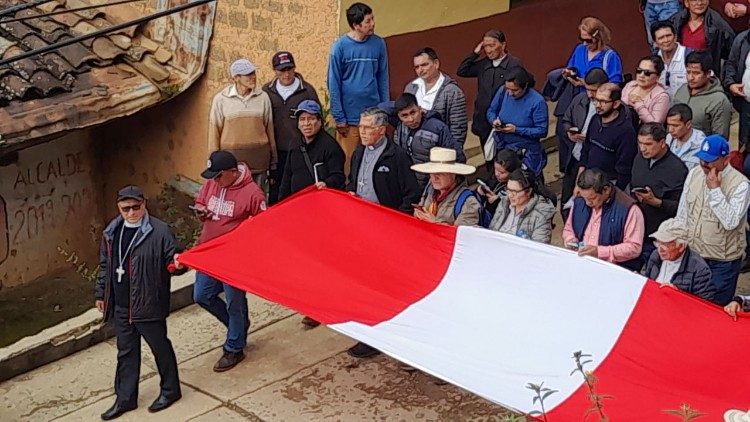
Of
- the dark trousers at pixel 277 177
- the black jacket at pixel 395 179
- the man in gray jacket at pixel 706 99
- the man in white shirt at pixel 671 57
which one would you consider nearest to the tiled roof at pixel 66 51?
the dark trousers at pixel 277 177

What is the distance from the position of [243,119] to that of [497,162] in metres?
2.19

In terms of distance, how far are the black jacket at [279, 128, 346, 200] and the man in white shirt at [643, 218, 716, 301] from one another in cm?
242

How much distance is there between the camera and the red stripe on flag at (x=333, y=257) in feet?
21.0

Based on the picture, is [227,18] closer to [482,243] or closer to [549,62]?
[549,62]

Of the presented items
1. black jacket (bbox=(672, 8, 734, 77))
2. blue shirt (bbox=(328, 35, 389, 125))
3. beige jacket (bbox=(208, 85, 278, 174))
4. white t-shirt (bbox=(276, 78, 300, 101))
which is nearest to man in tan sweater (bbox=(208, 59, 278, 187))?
beige jacket (bbox=(208, 85, 278, 174))

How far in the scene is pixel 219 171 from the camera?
277 inches

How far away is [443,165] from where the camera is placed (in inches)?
272

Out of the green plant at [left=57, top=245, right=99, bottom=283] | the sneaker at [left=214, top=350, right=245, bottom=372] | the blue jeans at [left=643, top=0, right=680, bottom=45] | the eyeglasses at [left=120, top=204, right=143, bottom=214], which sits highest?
the blue jeans at [left=643, top=0, right=680, bottom=45]

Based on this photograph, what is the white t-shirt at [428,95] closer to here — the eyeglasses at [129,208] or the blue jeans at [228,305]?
the blue jeans at [228,305]

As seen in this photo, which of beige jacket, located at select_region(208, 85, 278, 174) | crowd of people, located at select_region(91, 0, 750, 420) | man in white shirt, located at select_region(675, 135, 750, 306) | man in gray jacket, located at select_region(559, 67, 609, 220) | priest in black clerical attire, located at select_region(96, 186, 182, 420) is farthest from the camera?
beige jacket, located at select_region(208, 85, 278, 174)

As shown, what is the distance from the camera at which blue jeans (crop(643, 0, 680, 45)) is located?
9.52m

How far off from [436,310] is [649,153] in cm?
167

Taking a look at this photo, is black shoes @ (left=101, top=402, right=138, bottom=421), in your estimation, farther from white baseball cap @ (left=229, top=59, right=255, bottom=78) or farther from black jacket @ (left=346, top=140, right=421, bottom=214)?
white baseball cap @ (left=229, top=59, right=255, bottom=78)

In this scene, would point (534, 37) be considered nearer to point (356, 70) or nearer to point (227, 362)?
point (356, 70)
